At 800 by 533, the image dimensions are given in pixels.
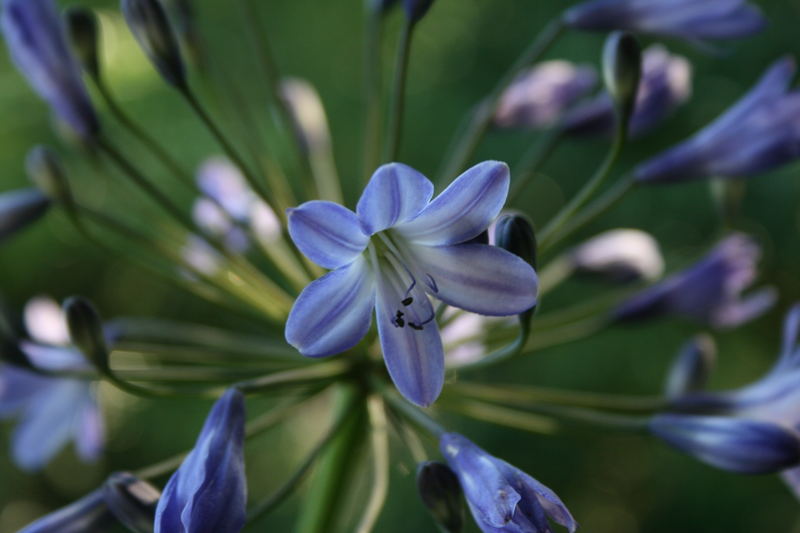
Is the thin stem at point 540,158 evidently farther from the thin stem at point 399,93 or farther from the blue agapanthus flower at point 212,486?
→ the blue agapanthus flower at point 212,486

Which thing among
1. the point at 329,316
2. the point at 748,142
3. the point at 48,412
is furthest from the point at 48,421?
the point at 748,142

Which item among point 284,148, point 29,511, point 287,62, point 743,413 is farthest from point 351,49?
point 743,413

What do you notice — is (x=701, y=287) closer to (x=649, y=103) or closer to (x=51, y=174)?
(x=649, y=103)

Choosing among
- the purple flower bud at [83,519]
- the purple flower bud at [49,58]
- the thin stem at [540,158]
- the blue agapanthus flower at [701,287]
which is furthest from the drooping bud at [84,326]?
the blue agapanthus flower at [701,287]

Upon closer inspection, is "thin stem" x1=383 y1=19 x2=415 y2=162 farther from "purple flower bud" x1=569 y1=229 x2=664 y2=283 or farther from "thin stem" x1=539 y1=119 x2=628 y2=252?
"purple flower bud" x1=569 y1=229 x2=664 y2=283

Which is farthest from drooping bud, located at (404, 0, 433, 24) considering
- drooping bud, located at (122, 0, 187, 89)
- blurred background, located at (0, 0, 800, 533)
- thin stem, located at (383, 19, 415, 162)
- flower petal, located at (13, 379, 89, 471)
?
blurred background, located at (0, 0, 800, 533)
